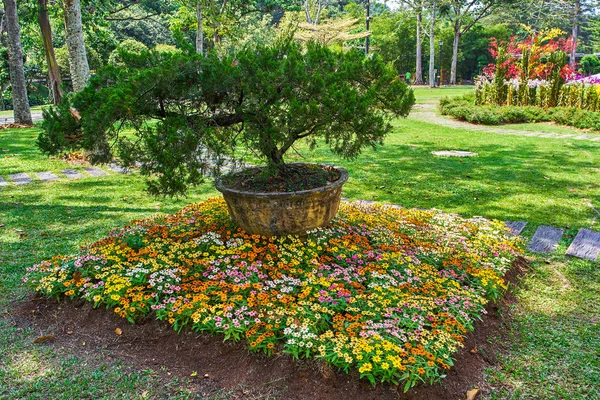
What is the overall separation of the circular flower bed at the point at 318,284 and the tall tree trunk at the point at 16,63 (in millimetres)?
10314

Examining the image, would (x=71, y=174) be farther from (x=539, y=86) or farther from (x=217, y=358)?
(x=539, y=86)

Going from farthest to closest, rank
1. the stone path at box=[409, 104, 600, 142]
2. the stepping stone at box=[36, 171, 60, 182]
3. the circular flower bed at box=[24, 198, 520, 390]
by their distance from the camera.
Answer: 1. the stone path at box=[409, 104, 600, 142]
2. the stepping stone at box=[36, 171, 60, 182]
3. the circular flower bed at box=[24, 198, 520, 390]

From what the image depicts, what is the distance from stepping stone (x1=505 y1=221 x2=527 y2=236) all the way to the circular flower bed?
220 millimetres

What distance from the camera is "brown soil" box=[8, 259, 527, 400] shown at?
2.43 metres

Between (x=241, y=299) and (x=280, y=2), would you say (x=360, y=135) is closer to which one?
(x=241, y=299)

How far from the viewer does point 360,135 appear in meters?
3.46

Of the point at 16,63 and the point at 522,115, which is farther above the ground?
the point at 16,63

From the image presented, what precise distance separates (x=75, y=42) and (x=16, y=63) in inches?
237

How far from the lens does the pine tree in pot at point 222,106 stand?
9.96 ft

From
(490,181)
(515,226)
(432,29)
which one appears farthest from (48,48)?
(432,29)

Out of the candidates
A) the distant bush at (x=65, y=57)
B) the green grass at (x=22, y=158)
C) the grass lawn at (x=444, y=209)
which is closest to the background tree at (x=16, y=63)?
the green grass at (x=22, y=158)

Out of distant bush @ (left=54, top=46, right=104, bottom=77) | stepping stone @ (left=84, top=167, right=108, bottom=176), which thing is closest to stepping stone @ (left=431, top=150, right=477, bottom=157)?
stepping stone @ (left=84, top=167, right=108, bottom=176)

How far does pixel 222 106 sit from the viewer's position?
138 inches

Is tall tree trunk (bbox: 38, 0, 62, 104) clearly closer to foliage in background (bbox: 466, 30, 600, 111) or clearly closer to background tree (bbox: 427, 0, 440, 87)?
foliage in background (bbox: 466, 30, 600, 111)
